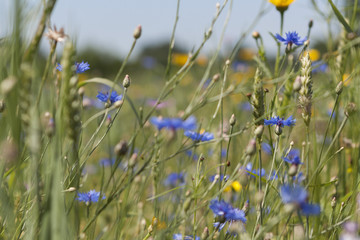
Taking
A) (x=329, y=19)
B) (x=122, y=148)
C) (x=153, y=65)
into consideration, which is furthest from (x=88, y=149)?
(x=153, y=65)

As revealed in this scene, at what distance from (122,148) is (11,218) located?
20 cm

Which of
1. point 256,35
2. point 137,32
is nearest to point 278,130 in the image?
point 137,32

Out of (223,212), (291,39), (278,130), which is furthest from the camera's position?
(291,39)

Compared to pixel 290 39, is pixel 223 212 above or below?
below

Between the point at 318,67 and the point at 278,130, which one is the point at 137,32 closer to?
the point at 278,130

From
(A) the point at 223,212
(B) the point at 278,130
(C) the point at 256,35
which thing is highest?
(C) the point at 256,35

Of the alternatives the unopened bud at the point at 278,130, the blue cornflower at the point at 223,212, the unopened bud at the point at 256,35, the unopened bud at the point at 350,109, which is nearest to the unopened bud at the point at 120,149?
the blue cornflower at the point at 223,212

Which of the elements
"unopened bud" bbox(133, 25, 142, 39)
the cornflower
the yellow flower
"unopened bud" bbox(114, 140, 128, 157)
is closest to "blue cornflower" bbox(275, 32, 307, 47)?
the cornflower

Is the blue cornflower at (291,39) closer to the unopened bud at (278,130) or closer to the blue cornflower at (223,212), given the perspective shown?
the unopened bud at (278,130)

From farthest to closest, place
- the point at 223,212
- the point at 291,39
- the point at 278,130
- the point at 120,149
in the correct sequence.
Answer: the point at 291,39 → the point at 278,130 → the point at 223,212 → the point at 120,149

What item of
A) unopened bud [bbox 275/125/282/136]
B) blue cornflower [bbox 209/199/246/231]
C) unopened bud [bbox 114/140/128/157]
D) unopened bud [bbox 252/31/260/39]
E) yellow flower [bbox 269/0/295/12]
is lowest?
blue cornflower [bbox 209/199/246/231]

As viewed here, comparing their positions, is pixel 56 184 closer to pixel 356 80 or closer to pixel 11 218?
pixel 11 218

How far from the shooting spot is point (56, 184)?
570 millimetres

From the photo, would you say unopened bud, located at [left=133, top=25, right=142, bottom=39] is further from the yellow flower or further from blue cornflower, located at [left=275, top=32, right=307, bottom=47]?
the yellow flower
